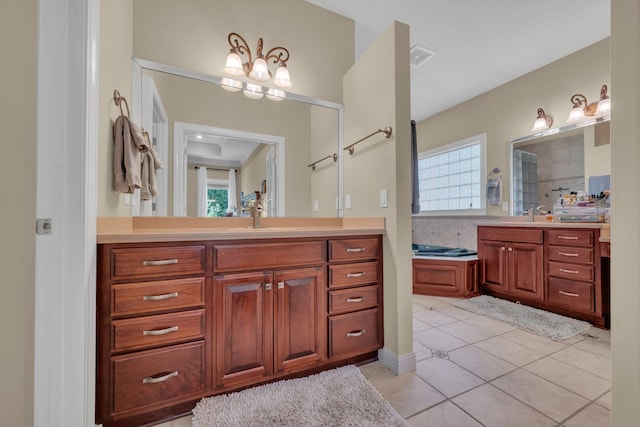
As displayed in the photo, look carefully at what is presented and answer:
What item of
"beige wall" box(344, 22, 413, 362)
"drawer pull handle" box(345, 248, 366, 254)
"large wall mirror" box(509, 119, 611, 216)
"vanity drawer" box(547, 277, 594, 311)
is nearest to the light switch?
"beige wall" box(344, 22, 413, 362)

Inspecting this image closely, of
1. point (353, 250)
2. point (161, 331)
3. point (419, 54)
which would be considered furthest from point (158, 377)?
point (419, 54)

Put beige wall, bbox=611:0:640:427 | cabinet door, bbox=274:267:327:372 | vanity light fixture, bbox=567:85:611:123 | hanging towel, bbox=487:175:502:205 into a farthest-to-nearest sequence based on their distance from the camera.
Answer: hanging towel, bbox=487:175:502:205 → vanity light fixture, bbox=567:85:611:123 → cabinet door, bbox=274:267:327:372 → beige wall, bbox=611:0:640:427

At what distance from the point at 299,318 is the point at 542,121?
139 inches

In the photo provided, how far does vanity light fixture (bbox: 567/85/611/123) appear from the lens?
2.48 meters

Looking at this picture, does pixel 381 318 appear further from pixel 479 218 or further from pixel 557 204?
pixel 479 218

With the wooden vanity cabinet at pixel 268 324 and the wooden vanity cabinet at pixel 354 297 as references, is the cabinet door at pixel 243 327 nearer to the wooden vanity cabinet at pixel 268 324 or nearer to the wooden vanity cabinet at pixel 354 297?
the wooden vanity cabinet at pixel 268 324

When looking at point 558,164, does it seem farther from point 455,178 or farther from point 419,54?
point 419,54

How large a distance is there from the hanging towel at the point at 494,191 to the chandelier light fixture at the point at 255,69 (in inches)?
120

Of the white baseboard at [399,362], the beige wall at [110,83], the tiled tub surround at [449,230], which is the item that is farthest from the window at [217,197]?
the tiled tub surround at [449,230]

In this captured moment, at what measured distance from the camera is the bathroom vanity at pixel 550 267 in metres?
2.19

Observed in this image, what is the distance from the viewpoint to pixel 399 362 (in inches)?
62.8

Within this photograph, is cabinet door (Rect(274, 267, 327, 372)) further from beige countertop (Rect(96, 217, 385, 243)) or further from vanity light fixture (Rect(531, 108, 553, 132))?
vanity light fixture (Rect(531, 108, 553, 132))

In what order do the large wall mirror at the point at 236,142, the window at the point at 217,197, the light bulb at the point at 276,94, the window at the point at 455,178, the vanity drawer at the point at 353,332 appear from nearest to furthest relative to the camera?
the vanity drawer at the point at 353,332 → the large wall mirror at the point at 236,142 → the window at the point at 217,197 → the light bulb at the point at 276,94 → the window at the point at 455,178

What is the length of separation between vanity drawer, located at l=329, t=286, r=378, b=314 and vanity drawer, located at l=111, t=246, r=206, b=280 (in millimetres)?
802
